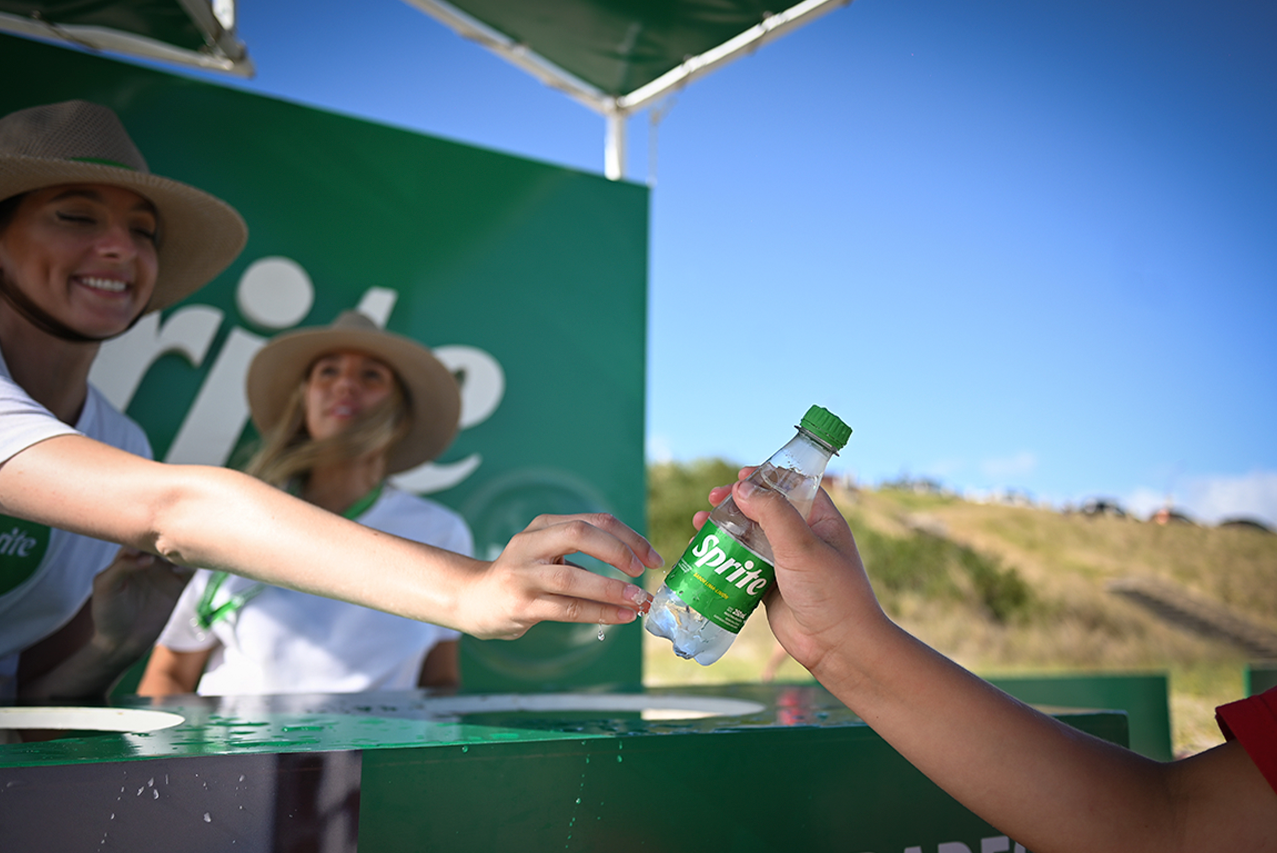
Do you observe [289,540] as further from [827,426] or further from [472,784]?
[827,426]

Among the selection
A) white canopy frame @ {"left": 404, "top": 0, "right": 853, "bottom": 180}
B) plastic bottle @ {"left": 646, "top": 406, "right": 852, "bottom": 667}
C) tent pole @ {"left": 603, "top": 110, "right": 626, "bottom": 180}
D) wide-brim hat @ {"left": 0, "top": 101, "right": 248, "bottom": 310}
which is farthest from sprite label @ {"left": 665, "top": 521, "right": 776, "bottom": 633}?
tent pole @ {"left": 603, "top": 110, "right": 626, "bottom": 180}

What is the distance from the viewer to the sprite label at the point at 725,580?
0.84 meters

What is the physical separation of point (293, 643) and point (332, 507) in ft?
1.40

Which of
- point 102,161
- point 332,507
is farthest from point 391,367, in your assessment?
point 102,161

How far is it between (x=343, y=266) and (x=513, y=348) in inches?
28.2

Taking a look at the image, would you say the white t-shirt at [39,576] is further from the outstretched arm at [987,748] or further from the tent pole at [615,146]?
the tent pole at [615,146]

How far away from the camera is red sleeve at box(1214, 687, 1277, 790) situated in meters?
0.78

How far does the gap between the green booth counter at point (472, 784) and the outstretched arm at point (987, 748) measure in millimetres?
226

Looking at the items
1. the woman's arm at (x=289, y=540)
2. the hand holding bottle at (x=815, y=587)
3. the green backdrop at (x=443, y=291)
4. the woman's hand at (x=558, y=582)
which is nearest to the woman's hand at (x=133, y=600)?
the woman's arm at (x=289, y=540)

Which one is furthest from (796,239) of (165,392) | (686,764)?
(686,764)

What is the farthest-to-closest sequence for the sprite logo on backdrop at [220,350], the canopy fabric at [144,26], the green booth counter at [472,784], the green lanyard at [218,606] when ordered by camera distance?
the sprite logo on backdrop at [220,350], the canopy fabric at [144,26], the green lanyard at [218,606], the green booth counter at [472,784]

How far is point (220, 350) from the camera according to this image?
3043 millimetres

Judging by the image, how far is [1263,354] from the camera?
1326 centimetres

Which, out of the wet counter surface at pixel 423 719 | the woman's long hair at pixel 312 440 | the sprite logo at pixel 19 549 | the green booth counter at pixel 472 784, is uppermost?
the woman's long hair at pixel 312 440
